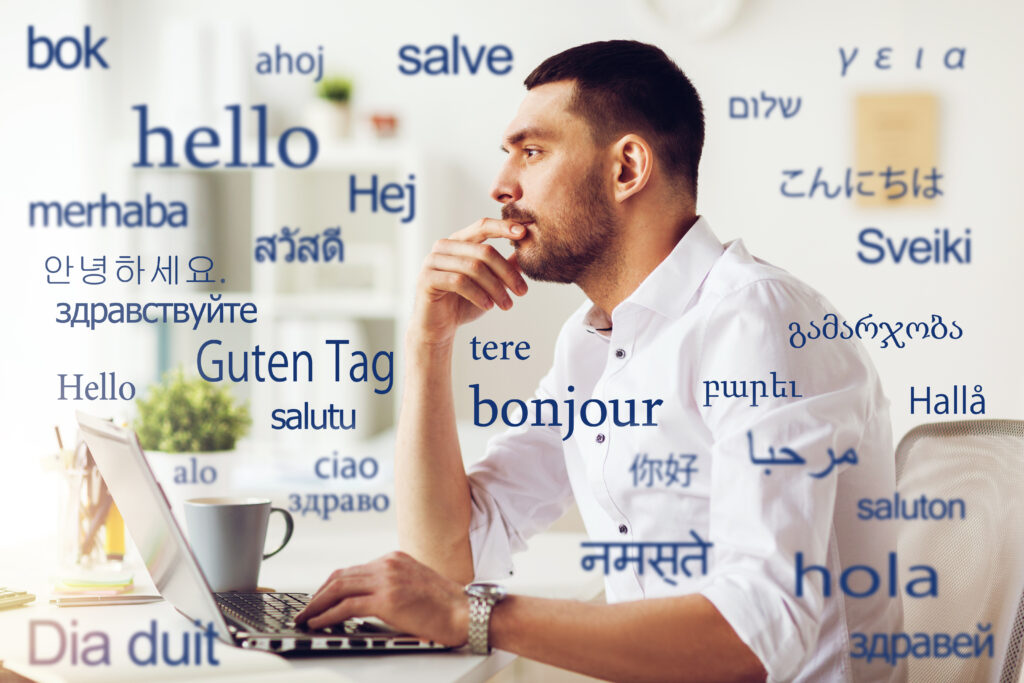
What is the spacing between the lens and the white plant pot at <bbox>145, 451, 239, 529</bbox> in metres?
1.02

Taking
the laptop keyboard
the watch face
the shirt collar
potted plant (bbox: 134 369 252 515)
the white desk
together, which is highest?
the shirt collar

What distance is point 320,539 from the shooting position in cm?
125

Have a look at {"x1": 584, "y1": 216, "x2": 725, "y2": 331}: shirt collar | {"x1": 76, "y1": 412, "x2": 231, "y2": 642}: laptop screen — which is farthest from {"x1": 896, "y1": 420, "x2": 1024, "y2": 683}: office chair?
{"x1": 76, "y1": 412, "x2": 231, "y2": 642}: laptop screen

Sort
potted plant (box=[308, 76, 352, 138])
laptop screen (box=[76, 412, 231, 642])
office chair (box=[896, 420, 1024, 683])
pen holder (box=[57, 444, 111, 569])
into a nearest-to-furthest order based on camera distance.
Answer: laptop screen (box=[76, 412, 231, 642])
office chair (box=[896, 420, 1024, 683])
pen holder (box=[57, 444, 111, 569])
potted plant (box=[308, 76, 352, 138])

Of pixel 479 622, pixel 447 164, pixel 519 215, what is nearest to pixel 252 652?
pixel 479 622

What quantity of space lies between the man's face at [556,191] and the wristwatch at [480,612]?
1.04 ft

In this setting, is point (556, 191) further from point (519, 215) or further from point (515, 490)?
point (515, 490)

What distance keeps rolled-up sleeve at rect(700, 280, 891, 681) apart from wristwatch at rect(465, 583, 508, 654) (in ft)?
0.52

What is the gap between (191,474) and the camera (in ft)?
3.35

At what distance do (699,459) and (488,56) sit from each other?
1.53 ft

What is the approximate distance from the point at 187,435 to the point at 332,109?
879 millimetres

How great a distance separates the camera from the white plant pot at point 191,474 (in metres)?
1.02

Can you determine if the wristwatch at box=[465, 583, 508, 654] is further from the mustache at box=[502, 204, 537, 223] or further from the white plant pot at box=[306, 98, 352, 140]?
the white plant pot at box=[306, 98, 352, 140]

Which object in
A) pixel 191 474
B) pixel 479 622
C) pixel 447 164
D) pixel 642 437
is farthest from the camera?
pixel 447 164
